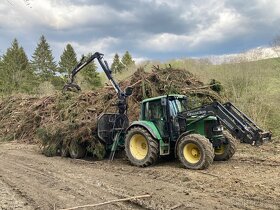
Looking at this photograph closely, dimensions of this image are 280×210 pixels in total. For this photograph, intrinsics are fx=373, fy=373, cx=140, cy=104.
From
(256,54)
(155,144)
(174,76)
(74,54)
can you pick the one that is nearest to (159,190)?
(155,144)

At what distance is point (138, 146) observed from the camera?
10398mm

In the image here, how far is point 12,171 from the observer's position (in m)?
9.95

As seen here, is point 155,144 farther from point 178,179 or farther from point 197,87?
point 197,87

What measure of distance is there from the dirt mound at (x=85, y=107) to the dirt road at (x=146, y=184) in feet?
4.44

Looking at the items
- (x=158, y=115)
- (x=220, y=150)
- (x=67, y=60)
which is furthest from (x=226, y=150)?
(x=67, y=60)

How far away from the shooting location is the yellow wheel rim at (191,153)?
919 centimetres

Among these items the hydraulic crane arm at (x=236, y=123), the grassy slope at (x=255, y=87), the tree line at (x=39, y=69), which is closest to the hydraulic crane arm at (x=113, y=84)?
the hydraulic crane arm at (x=236, y=123)

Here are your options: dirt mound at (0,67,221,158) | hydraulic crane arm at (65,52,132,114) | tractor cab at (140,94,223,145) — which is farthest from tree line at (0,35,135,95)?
tractor cab at (140,94,223,145)

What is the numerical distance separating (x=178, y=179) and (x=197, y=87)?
24.1ft

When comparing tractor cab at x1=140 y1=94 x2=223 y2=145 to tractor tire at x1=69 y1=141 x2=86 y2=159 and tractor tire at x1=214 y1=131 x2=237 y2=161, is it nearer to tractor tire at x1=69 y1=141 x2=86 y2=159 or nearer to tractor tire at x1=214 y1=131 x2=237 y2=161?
tractor tire at x1=214 y1=131 x2=237 y2=161

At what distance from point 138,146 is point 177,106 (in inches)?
61.4

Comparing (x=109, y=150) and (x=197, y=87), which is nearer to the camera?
(x=109, y=150)

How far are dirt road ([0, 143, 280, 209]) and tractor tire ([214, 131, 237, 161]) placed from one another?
0.22 m

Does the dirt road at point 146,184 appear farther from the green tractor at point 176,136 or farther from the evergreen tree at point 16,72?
the evergreen tree at point 16,72
